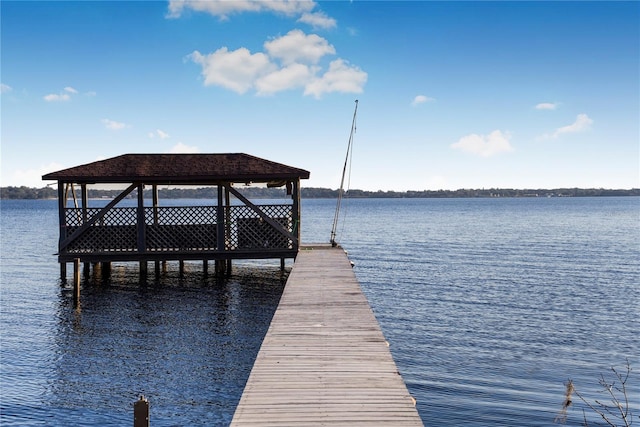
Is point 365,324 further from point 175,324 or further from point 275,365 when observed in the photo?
point 175,324

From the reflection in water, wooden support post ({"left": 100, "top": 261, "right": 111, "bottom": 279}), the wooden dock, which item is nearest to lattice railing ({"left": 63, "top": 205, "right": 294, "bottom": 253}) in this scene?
the reflection in water

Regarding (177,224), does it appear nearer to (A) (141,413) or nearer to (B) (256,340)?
(B) (256,340)

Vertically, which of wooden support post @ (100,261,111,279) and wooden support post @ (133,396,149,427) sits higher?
wooden support post @ (133,396,149,427)

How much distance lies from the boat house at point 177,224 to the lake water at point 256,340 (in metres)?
1.46

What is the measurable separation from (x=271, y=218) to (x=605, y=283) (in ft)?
47.2

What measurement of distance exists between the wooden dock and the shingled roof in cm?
945

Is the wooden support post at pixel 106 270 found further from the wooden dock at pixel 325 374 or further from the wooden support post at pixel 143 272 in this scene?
the wooden dock at pixel 325 374

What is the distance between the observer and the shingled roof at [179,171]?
21156mm

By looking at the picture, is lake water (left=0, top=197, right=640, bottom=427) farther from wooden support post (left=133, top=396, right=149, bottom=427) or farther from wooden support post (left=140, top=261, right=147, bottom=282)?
wooden support post (left=133, top=396, right=149, bottom=427)

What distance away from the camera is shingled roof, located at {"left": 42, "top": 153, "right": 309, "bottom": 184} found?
2116cm

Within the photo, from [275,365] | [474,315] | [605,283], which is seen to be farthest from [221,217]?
[605,283]

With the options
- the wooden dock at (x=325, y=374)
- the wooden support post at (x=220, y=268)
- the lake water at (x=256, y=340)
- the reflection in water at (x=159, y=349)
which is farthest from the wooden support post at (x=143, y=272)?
the wooden dock at (x=325, y=374)

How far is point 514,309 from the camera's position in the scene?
20.2 meters

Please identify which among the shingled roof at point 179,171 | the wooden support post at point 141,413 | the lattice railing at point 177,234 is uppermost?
the shingled roof at point 179,171
